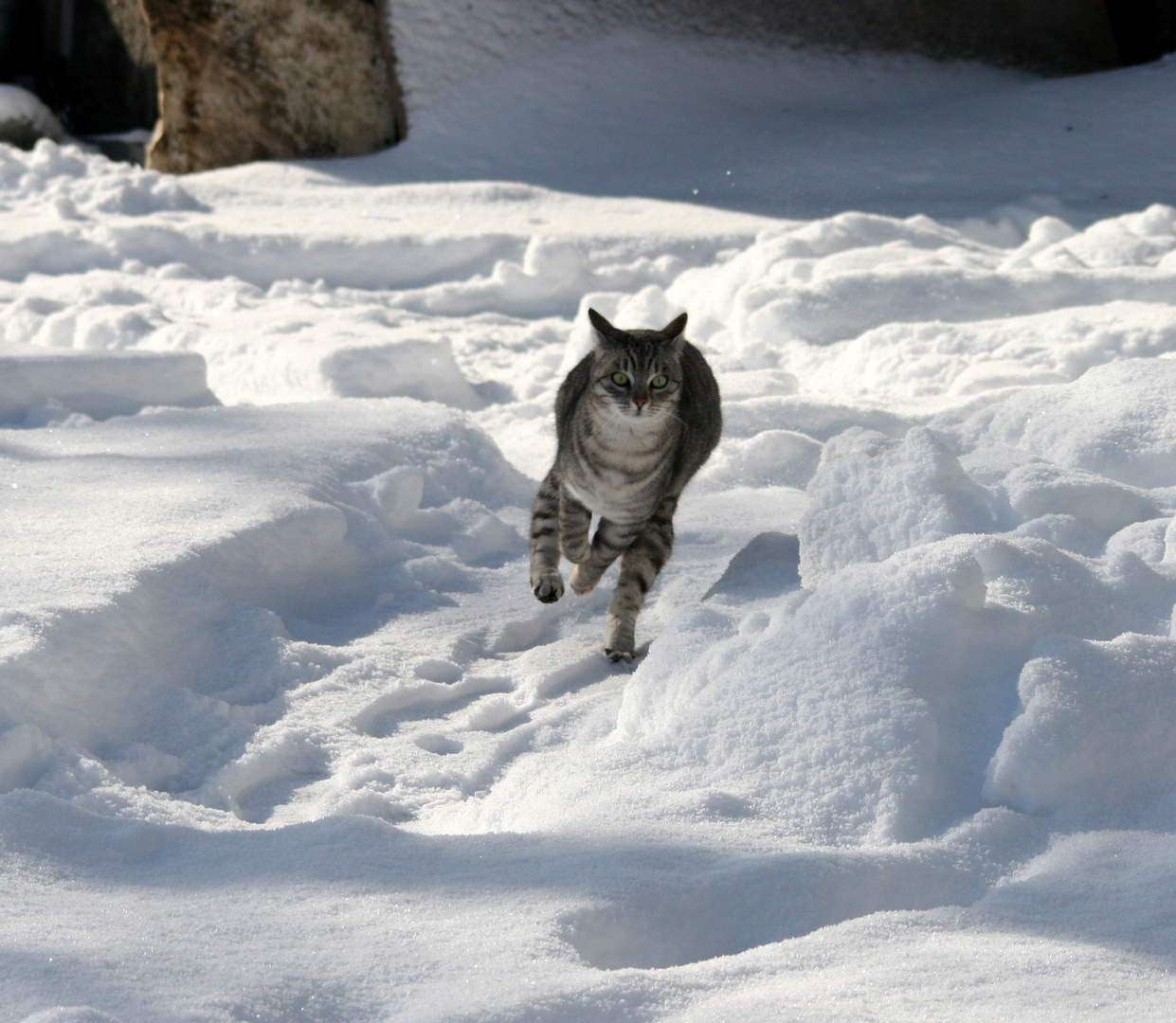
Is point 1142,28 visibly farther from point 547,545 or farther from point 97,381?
point 97,381

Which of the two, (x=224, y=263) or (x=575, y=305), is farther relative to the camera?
(x=224, y=263)

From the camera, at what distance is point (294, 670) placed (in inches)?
100

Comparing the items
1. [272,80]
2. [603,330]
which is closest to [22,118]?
[272,80]

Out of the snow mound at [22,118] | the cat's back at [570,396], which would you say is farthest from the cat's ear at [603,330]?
the snow mound at [22,118]

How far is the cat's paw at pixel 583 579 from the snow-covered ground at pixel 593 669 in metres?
0.08

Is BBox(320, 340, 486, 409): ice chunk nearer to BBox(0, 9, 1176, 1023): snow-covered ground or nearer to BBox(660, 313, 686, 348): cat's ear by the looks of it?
BBox(0, 9, 1176, 1023): snow-covered ground

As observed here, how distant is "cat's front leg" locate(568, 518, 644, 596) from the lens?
9.67ft

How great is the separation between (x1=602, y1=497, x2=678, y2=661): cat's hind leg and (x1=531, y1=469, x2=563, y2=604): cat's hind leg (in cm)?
16

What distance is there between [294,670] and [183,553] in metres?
0.37

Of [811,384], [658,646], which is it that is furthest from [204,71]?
[658,646]

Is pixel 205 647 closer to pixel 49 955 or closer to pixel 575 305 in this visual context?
pixel 49 955

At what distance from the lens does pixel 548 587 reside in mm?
2924

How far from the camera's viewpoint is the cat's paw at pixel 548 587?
292 centimetres

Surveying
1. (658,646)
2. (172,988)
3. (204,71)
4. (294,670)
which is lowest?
(294,670)
